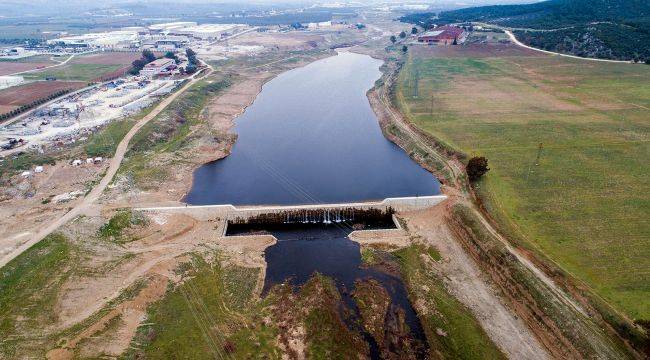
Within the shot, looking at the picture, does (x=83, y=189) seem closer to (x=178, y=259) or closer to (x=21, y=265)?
(x=21, y=265)

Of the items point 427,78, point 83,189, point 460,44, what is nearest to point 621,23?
point 460,44

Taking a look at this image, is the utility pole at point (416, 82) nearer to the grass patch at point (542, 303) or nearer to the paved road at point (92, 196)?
the grass patch at point (542, 303)

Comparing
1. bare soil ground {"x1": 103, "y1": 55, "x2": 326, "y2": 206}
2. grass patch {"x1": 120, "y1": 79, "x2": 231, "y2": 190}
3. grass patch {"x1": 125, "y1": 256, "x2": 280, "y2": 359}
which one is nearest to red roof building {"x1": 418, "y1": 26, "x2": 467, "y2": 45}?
bare soil ground {"x1": 103, "y1": 55, "x2": 326, "y2": 206}

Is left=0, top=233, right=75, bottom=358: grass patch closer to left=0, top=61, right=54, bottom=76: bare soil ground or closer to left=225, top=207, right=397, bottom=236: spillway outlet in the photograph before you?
left=225, top=207, right=397, bottom=236: spillway outlet

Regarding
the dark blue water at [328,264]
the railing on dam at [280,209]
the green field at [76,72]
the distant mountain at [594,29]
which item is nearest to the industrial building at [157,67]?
the green field at [76,72]

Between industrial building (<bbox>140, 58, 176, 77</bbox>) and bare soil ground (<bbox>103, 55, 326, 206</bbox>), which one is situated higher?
industrial building (<bbox>140, 58, 176, 77</bbox>)

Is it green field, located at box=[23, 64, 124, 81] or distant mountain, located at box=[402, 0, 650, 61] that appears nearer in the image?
green field, located at box=[23, 64, 124, 81]
